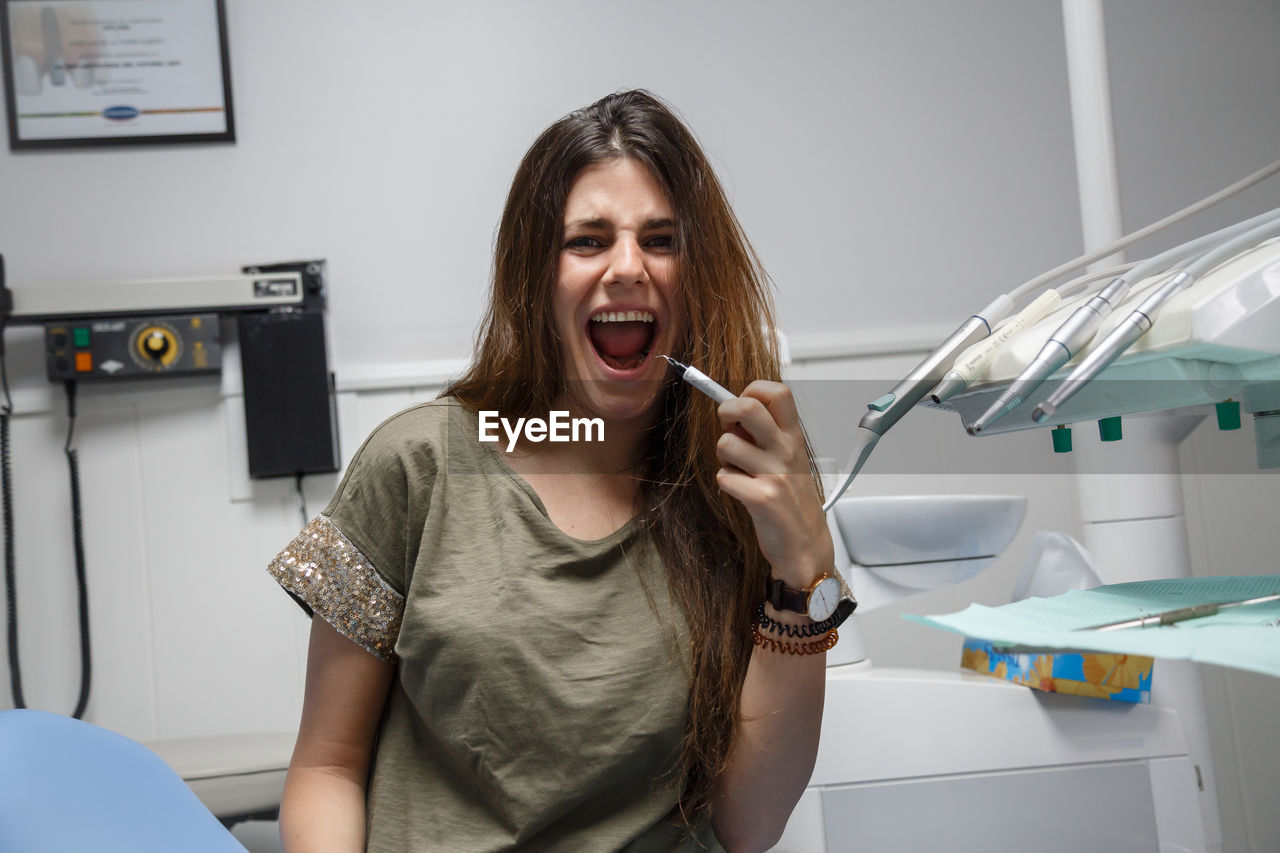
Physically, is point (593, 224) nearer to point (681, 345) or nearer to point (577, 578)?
point (681, 345)

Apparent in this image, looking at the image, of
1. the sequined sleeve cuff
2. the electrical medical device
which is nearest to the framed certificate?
the electrical medical device

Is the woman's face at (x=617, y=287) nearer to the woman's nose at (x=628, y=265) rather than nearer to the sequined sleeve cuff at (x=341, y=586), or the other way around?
the woman's nose at (x=628, y=265)

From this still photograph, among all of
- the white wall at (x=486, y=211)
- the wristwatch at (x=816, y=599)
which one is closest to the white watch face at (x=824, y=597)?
the wristwatch at (x=816, y=599)

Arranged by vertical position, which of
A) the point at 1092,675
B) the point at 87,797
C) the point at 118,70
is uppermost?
the point at 118,70

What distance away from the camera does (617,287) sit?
2.95 ft

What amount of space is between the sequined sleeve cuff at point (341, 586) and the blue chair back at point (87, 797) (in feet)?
0.96

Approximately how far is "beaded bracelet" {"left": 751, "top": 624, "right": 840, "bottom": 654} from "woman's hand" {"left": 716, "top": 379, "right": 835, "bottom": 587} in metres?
0.14

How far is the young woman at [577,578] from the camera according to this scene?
0.82 m

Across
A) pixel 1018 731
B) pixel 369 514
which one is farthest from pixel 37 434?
pixel 1018 731

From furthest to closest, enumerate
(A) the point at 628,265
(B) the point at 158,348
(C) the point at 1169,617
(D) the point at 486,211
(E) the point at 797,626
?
(D) the point at 486,211
(B) the point at 158,348
(A) the point at 628,265
(E) the point at 797,626
(C) the point at 1169,617

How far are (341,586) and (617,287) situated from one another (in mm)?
346

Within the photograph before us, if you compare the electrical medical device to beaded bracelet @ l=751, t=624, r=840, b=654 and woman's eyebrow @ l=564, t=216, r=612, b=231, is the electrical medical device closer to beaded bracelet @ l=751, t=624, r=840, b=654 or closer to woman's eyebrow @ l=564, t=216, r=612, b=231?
woman's eyebrow @ l=564, t=216, r=612, b=231

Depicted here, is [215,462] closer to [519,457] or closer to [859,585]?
[519,457]

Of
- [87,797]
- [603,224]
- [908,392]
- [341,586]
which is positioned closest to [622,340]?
[603,224]
